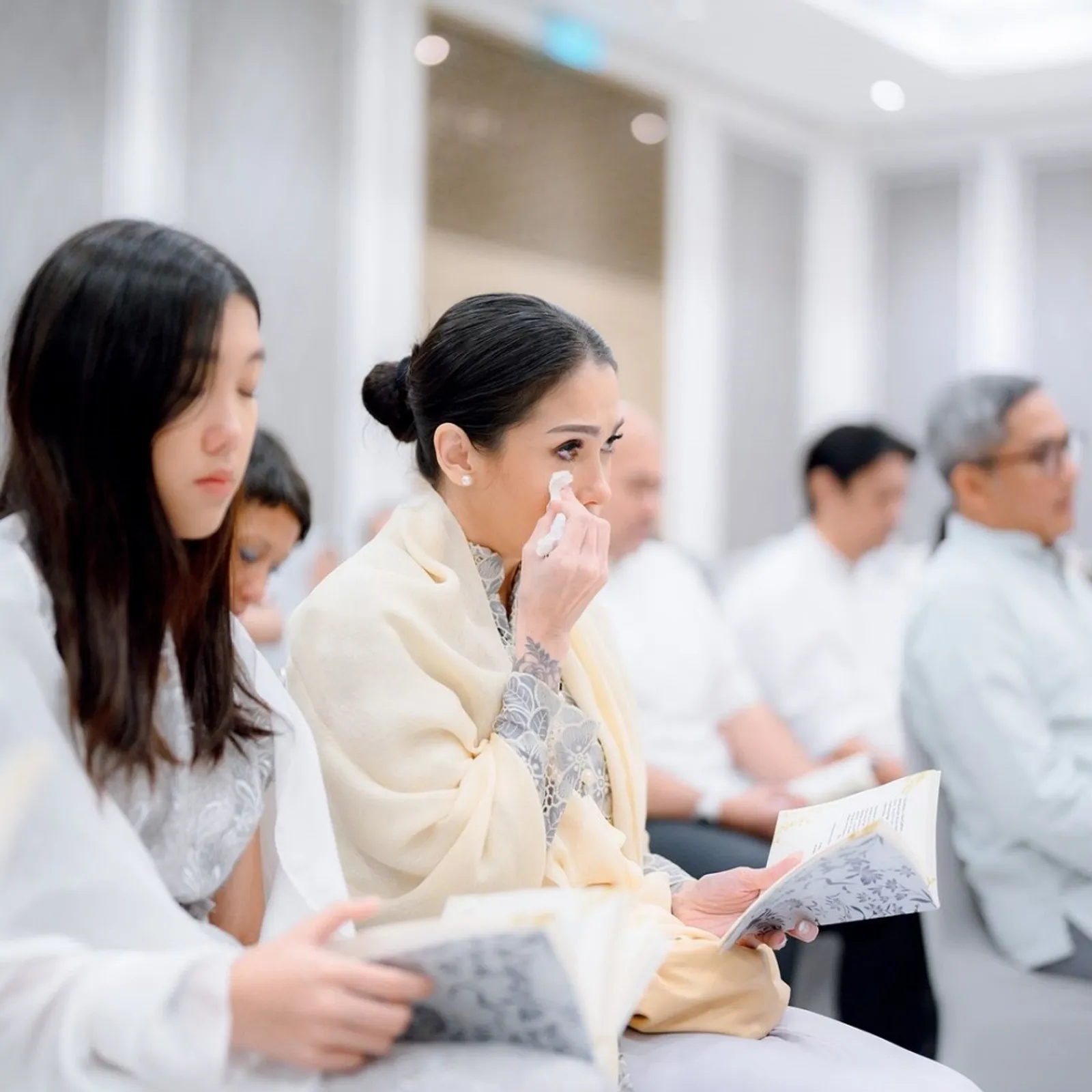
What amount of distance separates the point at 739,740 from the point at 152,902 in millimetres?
2179

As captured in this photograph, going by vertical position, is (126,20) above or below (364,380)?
above

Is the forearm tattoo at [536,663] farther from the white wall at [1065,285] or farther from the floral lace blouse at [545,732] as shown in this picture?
the white wall at [1065,285]

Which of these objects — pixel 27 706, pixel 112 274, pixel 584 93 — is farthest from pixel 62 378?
pixel 584 93

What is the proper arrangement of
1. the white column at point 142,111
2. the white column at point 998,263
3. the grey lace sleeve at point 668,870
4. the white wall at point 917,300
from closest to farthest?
the grey lace sleeve at point 668,870, the white column at point 142,111, the white column at point 998,263, the white wall at point 917,300

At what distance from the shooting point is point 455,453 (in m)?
1.54

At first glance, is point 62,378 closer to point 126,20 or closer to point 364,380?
point 364,380

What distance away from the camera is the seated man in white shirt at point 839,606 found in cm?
346

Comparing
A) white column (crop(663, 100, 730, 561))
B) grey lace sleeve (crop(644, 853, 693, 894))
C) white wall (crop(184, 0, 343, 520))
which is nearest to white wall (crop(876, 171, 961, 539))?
white column (crop(663, 100, 730, 561))

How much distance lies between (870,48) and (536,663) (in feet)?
15.6

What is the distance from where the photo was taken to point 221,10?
4.25 metres

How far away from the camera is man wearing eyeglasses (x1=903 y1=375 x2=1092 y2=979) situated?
6.81ft

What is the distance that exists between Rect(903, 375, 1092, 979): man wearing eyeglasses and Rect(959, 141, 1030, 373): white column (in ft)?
13.9

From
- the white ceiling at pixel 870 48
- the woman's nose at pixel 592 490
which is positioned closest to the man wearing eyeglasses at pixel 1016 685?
the woman's nose at pixel 592 490

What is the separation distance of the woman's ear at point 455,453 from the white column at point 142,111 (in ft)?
9.18
